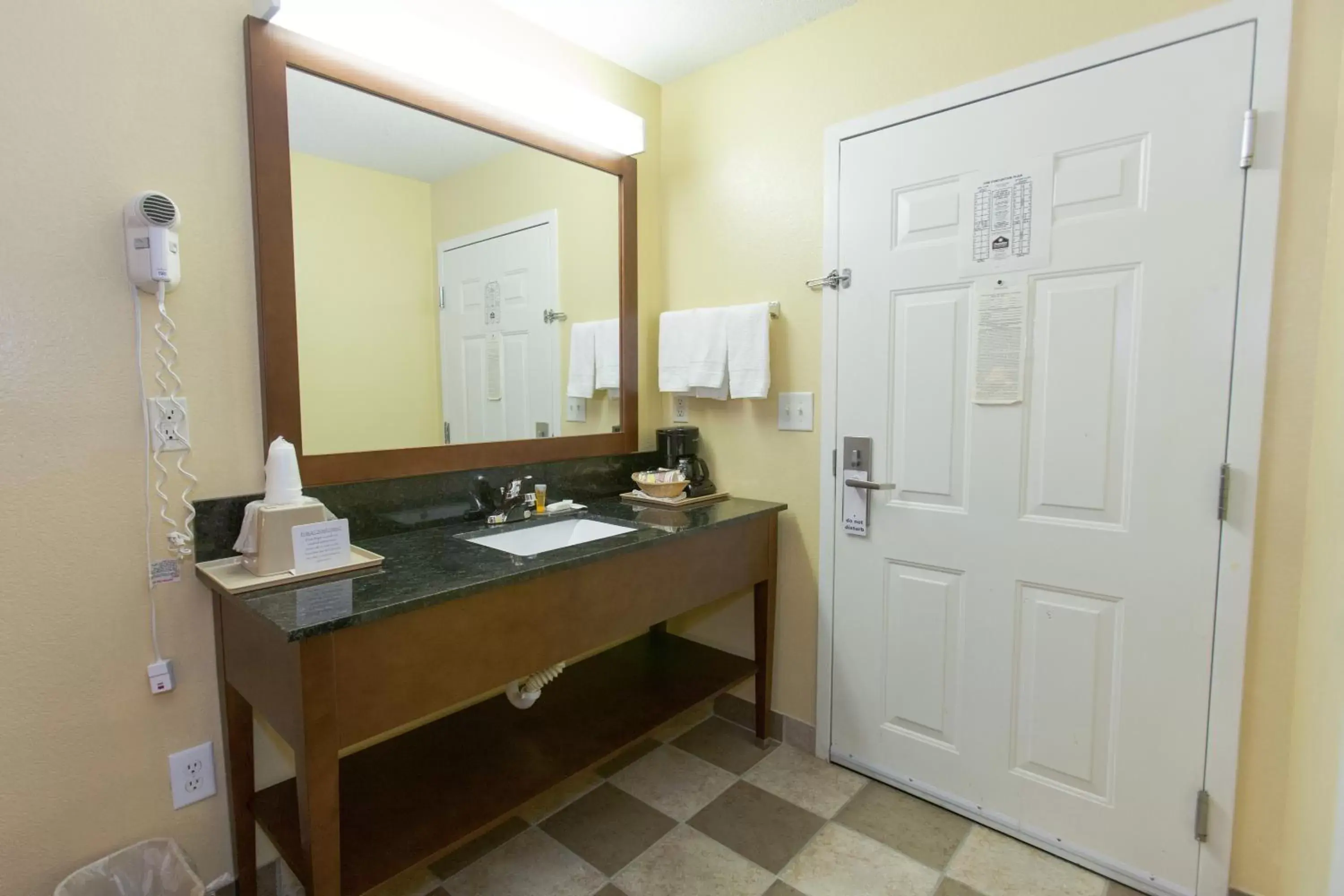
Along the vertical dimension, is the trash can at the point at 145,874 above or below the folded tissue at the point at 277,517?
below

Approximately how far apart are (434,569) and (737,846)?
1098 mm

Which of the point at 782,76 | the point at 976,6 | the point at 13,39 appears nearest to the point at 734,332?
the point at 782,76

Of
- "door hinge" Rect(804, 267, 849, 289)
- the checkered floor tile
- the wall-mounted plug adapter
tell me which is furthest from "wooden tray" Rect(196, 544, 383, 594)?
"door hinge" Rect(804, 267, 849, 289)

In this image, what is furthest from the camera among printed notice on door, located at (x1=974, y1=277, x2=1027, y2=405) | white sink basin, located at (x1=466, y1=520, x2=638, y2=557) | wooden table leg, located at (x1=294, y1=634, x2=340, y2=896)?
white sink basin, located at (x1=466, y1=520, x2=638, y2=557)

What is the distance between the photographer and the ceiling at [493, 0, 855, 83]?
187cm

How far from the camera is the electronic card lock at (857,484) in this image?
192 cm

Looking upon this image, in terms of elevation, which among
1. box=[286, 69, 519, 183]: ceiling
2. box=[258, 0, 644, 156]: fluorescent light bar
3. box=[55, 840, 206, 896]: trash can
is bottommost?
box=[55, 840, 206, 896]: trash can

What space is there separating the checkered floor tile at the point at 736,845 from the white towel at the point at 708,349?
1.26 m

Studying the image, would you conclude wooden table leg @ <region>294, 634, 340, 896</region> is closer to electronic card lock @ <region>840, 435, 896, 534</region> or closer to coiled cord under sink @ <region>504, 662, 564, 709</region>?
coiled cord under sink @ <region>504, 662, 564, 709</region>

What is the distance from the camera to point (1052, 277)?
5.19ft

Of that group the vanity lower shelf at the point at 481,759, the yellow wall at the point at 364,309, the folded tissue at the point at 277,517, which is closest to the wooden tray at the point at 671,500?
the vanity lower shelf at the point at 481,759

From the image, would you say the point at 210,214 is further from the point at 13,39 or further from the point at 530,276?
the point at 530,276

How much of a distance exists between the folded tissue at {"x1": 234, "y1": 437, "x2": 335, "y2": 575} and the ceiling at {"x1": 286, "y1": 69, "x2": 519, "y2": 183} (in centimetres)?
73

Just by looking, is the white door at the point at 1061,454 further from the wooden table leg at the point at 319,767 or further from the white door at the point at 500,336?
the wooden table leg at the point at 319,767
